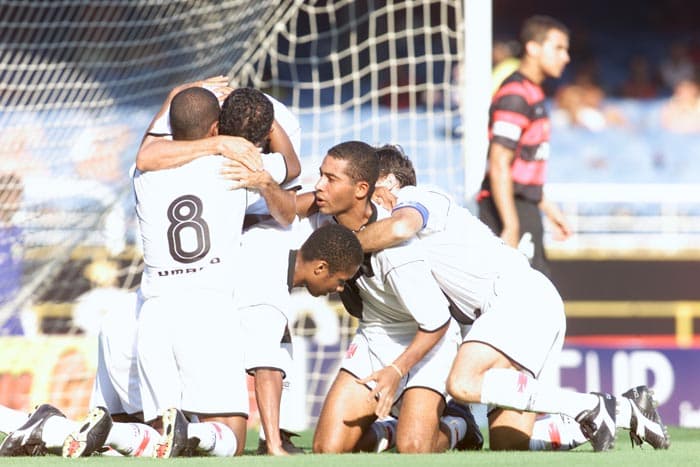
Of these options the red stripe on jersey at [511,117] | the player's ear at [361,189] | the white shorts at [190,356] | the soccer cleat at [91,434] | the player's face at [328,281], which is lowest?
the soccer cleat at [91,434]

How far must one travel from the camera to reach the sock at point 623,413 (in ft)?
16.6

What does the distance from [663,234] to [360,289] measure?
6183 mm

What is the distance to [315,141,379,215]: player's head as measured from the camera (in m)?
5.16

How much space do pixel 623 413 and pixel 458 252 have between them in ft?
2.97

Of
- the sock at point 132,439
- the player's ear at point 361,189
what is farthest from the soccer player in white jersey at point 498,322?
the sock at point 132,439

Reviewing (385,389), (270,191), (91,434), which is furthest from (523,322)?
(91,434)

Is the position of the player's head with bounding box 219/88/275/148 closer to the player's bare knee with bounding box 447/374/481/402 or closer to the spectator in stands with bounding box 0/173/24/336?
the player's bare knee with bounding box 447/374/481/402

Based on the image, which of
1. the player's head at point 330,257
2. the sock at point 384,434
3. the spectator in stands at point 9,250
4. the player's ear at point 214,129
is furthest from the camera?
the spectator in stands at point 9,250

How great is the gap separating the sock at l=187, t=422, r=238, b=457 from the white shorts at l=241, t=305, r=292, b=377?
0.40 meters

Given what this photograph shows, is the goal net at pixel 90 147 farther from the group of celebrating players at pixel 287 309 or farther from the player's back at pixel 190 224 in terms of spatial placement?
the player's back at pixel 190 224

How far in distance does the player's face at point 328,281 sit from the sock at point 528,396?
2.06 ft

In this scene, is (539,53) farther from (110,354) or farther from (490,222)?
(110,354)

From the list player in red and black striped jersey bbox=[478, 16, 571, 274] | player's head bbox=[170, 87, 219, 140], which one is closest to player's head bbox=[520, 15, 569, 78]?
player in red and black striped jersey bbox=[478, 16, 571, 274]

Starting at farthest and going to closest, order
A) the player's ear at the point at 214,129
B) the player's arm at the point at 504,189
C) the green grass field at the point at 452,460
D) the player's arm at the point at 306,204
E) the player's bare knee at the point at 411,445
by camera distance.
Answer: the player's arm at the point at 504,189 → the player's arm at the point at 306,204 → the player's bare knee at the point at 411,445 → the player's ear at the point at 214,129 → the green grass field at the point at 452,460
